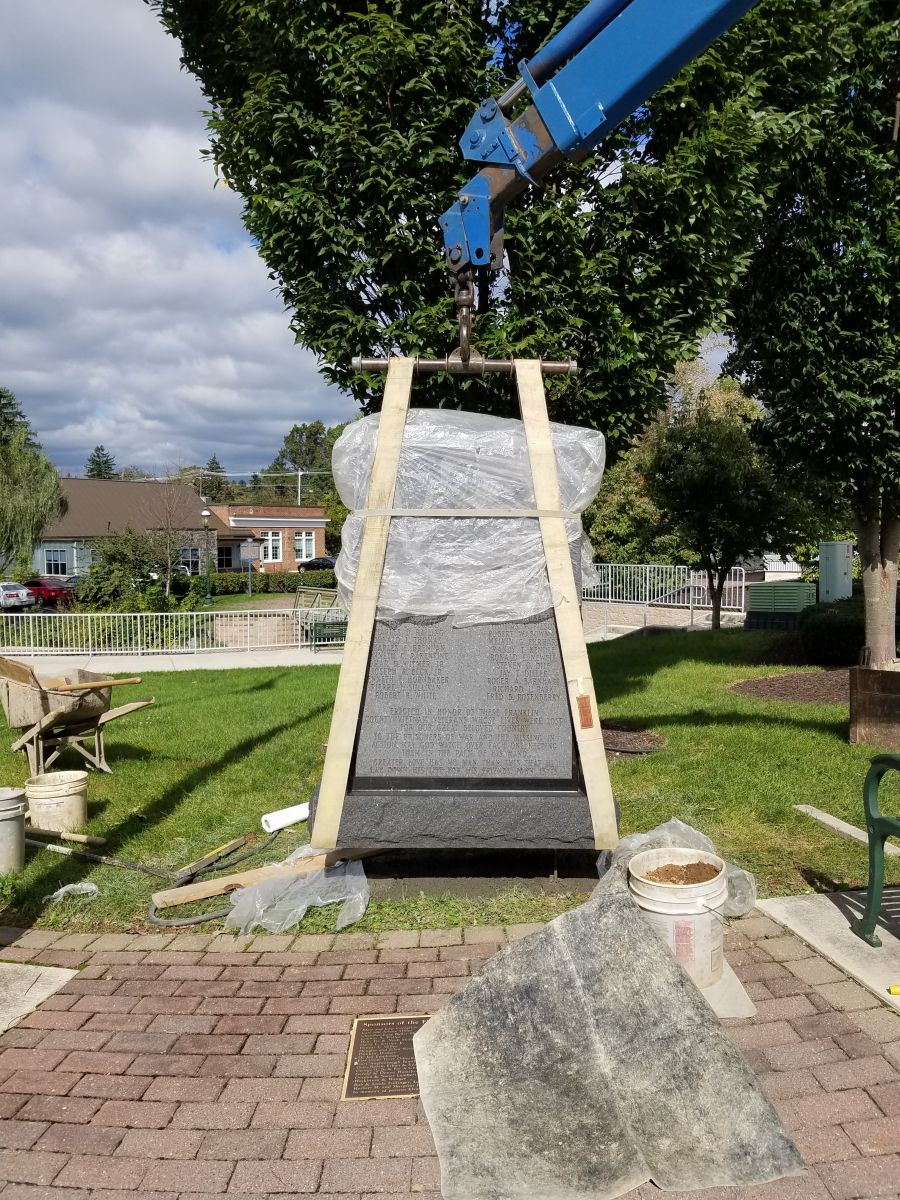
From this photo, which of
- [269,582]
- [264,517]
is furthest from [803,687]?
[264,517]

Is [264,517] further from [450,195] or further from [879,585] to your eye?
[450,195]

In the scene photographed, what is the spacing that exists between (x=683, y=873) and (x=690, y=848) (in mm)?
338

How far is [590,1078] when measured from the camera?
2.85 metres

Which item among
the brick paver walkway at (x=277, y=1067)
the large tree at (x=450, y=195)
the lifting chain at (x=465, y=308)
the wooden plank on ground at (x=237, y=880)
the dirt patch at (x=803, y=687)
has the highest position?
the large tree at (x=450, y=195)

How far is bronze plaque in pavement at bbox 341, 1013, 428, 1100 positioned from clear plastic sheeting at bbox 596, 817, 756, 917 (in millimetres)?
1247

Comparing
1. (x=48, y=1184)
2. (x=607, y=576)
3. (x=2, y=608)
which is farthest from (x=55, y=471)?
(x=48, y=1184)

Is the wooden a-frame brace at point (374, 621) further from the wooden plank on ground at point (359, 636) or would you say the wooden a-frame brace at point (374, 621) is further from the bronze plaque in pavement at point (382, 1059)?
the bronze plaque in pavement at point (382, 1059)

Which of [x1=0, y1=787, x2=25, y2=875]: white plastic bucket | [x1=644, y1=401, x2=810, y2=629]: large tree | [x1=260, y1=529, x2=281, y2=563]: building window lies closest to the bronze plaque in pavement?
[x1=0, y1=787, x2=25, y2=875]: white plastic bucket

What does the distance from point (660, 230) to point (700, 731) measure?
4.43 meters

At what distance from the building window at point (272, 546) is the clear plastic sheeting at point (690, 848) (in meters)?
54.6

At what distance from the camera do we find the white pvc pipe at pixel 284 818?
18.7 feet

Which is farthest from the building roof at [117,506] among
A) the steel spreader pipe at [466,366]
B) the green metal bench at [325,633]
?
the steel spreader pipe at [466,366]

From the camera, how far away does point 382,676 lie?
4754mm

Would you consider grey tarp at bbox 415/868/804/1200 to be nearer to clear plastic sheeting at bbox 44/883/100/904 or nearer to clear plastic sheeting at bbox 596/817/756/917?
clear plastic sheeting at bbox 596/817/756/917
